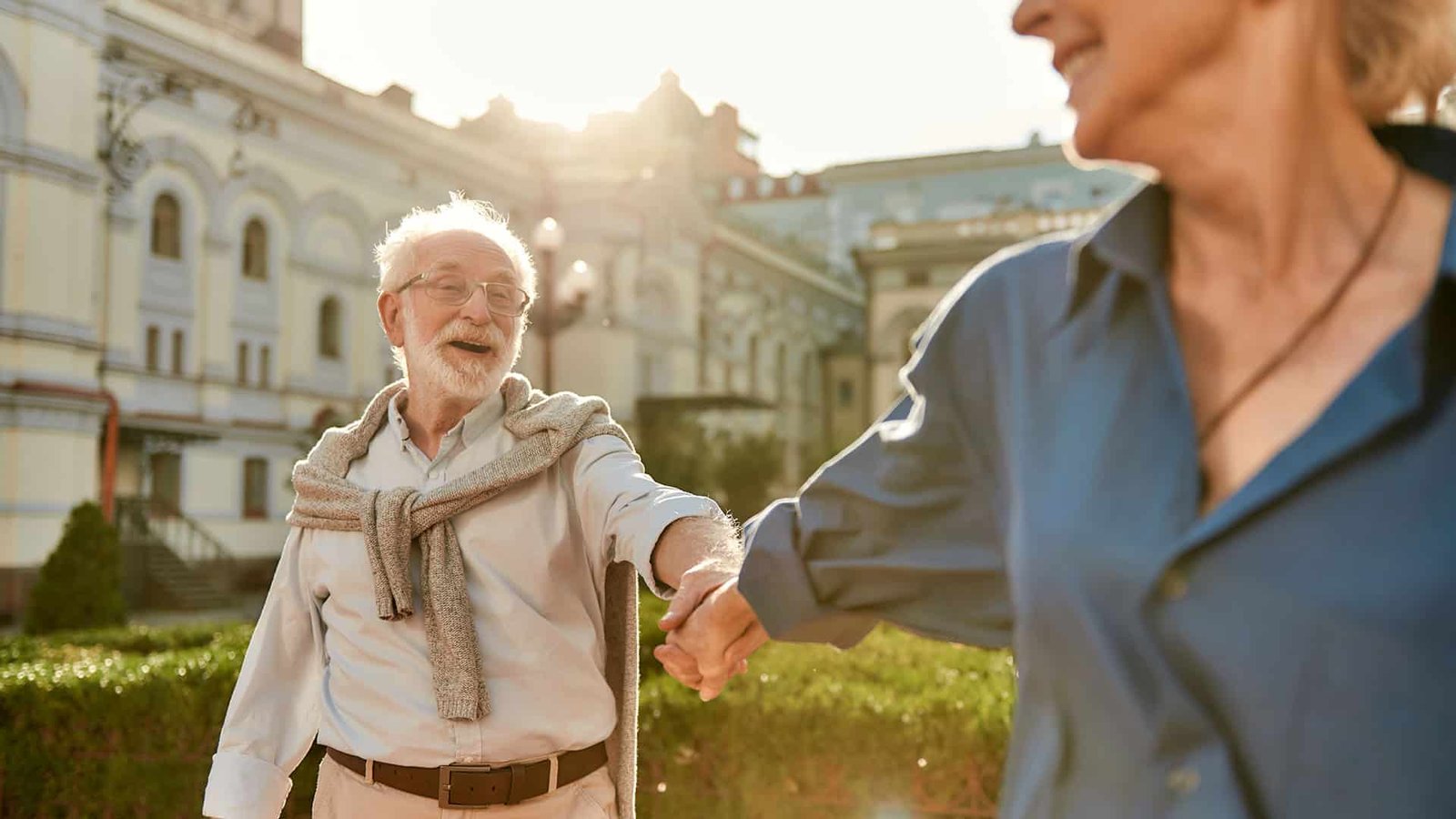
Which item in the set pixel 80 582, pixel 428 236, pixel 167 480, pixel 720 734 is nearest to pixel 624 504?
pixel 428 236

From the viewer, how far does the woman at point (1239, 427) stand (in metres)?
1.05

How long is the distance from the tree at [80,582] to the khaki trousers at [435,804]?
14.0 meters

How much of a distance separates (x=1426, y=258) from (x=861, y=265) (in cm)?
3812

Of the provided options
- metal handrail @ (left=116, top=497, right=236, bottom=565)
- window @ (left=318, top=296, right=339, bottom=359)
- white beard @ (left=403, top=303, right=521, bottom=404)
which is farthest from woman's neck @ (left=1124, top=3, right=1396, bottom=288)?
window @ (left=318, top=296, right=339, bottom=359)

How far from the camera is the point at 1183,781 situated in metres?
1.13

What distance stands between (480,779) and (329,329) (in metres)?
25.2

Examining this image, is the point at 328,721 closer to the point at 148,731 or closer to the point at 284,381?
the point at 148,731

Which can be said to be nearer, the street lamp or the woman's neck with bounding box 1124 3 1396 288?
the woman's neck with bounding box 1124 3 1396 288

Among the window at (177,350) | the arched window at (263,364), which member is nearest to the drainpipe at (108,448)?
the window at (177,350)

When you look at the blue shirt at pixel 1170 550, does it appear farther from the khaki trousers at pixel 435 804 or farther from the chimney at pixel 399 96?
the chimney at pixel 399 96

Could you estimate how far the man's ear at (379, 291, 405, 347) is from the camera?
3422 mm

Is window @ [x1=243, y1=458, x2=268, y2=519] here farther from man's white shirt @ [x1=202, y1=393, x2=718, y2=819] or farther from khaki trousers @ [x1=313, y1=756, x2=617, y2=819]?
khaki trousers @ [x1=313, y1=756, x2=617, y2=819]

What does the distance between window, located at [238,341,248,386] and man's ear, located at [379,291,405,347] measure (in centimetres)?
2203

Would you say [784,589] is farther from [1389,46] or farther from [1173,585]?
[1389,46]
